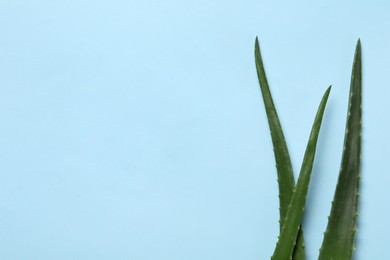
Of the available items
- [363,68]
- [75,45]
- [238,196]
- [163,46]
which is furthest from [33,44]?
[363,68]

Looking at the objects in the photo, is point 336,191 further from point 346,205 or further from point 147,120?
point 147,120

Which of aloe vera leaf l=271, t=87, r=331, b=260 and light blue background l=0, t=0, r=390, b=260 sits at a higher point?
light blue background l=0, t=0, r=390, b=260

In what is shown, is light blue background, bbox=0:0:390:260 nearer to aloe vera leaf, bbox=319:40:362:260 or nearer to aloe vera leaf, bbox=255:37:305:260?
aloe vera leaf, bbox=255:37:305:260

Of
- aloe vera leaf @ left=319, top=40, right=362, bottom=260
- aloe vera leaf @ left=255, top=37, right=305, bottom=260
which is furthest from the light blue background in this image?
aloe vera leaf @ left=319, top=40, right=362, bottom=260

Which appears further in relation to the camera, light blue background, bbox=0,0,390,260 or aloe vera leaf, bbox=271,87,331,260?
light blue background, bbox=0,0,390,260

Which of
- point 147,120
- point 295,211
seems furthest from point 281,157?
point 147,120
